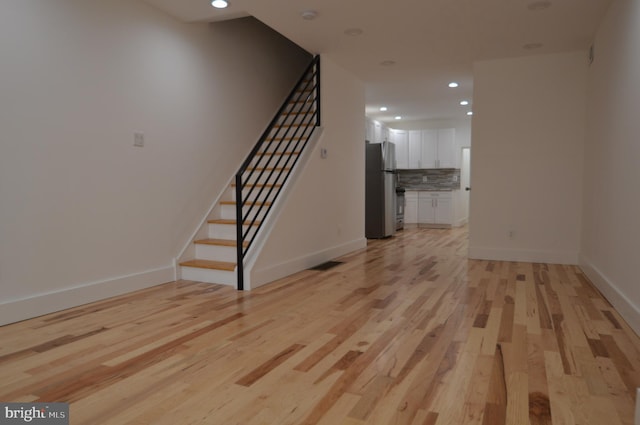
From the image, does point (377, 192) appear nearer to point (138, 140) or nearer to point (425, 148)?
point (425, 148)

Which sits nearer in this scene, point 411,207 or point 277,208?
point 277,208

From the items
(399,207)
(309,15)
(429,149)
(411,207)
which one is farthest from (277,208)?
(429,149)

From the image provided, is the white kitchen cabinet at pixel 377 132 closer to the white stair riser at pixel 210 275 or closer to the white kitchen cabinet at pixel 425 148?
the white kitchen cabinet at pixel 425 148

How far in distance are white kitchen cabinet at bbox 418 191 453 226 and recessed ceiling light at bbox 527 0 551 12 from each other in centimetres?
601

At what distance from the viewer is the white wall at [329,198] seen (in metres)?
4.16

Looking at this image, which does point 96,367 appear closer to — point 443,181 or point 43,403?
point 43,403

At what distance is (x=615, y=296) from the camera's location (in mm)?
3045

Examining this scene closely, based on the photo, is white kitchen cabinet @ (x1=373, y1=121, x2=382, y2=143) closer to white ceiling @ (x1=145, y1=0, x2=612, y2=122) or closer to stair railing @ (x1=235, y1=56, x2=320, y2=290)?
white ceiling @ (x1=145, y1=0, x2=612, y2=122)

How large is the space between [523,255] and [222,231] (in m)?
3.60

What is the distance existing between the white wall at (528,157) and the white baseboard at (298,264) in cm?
164

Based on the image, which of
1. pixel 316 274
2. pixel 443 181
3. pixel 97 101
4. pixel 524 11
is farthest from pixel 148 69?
pixel 443 181

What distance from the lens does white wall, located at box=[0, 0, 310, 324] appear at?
2.76 metres

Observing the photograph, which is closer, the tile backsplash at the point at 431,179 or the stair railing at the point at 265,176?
the stair railing at the point at 265,176

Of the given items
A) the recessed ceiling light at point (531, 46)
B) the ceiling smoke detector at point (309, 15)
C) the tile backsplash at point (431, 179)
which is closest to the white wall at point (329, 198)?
the ceiling smoke detector at point (309, 15)
